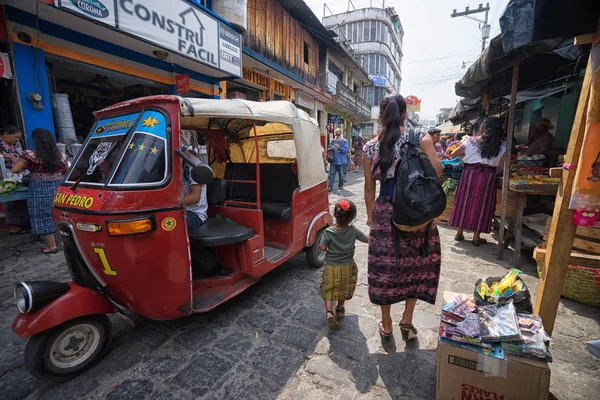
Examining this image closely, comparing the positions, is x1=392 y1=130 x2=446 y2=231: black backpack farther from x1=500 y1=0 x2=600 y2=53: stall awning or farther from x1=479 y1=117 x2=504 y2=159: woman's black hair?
x1=479 y1=117 x2=504 y2=159: woman's black hair

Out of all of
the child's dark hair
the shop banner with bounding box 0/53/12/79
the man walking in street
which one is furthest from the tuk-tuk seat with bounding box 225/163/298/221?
the man walking in street

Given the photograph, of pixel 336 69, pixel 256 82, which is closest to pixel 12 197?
pixel 256 82

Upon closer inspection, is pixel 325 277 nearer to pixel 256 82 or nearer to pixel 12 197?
pixel 12 197

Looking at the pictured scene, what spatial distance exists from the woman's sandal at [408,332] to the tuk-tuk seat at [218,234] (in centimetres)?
165

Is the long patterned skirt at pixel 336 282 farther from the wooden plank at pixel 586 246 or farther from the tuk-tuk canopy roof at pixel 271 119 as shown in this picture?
the wooden plank at pixel 586 246

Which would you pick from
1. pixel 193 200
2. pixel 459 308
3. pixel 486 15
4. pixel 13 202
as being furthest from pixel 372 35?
pixel 459 308

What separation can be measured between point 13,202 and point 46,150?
5.21 feet

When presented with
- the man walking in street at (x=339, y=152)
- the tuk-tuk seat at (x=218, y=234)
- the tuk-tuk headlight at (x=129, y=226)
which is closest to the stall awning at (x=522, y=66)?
the tuk-tuk seat at (x=218, y=234)

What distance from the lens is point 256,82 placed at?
1048 cm

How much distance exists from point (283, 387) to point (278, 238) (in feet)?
6.13

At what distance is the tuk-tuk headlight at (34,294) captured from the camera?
6.23ft

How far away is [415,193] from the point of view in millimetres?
1944

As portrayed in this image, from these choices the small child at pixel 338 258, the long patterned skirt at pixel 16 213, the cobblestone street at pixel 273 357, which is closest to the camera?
the cobblestone street at pixel 273 357

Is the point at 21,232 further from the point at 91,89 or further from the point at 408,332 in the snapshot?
the point at 408,332
